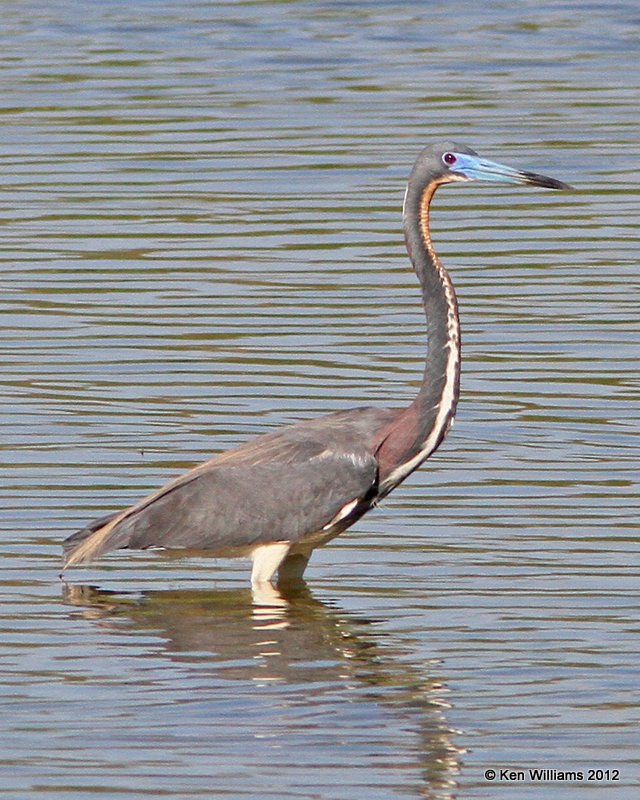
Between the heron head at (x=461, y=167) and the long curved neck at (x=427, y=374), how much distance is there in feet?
0.31

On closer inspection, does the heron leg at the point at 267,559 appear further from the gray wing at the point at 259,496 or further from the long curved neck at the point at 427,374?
the long curved neck at the point at 427,374

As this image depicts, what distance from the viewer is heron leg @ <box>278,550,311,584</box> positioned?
1015 cm

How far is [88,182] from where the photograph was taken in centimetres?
1723

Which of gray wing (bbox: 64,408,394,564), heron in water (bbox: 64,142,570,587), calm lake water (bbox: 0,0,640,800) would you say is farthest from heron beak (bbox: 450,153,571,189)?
calm lake water (bbox: 0,0,640,800)

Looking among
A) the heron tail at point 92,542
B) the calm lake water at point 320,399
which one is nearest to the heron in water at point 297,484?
the heron tail at point 92,542

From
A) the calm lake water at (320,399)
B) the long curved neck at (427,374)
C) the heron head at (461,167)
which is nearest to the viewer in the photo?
the calm lake water at (320,399)

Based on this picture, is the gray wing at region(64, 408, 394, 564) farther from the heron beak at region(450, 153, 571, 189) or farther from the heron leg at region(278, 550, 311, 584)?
the heron beak at region(450, 153, 571, 189)

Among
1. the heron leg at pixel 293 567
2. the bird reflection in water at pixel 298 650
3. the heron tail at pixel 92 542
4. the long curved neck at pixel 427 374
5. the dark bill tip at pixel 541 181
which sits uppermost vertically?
the dark bill tip at pixel 541 181

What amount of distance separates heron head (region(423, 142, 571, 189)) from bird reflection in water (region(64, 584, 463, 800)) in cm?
211

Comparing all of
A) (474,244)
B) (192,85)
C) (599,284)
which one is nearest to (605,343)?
(599,284)

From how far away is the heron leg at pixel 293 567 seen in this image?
33.3ft

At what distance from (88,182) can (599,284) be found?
4.76 meters

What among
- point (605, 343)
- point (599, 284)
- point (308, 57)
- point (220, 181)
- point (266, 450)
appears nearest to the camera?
point (266, 450)

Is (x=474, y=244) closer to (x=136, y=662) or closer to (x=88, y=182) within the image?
(x=88, y=182)
